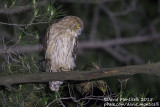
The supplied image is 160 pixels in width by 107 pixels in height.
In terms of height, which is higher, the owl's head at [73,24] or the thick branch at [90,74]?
the owl's head at [73,24]

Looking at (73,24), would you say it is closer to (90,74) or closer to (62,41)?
(62,41)

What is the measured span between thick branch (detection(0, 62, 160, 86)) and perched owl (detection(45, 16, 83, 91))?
737 mm

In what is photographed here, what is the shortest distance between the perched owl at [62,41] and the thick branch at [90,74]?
0.74 meters

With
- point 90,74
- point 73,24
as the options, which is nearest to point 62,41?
point 73,24

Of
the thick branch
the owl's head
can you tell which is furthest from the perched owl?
the thick branch

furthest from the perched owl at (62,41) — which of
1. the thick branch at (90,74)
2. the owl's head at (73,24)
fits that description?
the thick branch at (90,74)

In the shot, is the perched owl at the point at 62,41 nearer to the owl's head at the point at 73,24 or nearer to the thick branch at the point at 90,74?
the owl's head at the point at 73,24

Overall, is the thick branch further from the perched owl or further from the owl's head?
the owl's head

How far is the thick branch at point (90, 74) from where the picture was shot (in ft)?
8.80

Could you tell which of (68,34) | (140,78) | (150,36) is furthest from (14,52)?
(150,36)

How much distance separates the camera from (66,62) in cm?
400

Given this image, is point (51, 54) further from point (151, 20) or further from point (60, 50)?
point (151, 20)

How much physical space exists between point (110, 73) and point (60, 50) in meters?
1.21

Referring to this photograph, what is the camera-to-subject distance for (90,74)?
2809 millimetres
